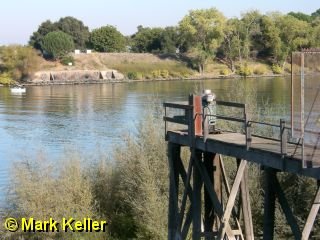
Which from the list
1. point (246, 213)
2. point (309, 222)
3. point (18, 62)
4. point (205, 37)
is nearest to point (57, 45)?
point (18, 62)

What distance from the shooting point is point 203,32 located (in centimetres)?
14088

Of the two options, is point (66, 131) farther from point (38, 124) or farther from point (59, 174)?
point (59, 174)

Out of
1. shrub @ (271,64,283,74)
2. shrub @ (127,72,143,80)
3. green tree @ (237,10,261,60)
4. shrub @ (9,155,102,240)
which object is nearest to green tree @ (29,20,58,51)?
shrub @ (127,72,143,80)

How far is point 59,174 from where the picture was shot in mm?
23656

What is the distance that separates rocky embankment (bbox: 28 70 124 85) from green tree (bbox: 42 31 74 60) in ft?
22.9

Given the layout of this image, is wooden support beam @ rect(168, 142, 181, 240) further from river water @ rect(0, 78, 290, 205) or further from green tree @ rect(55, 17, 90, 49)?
green tree @ rect(55, 17, 90, 49)

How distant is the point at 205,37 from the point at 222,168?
12832cm

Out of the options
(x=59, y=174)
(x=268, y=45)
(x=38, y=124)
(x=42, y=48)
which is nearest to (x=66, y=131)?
(x=38, y=124)

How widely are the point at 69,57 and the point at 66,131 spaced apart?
93479 millimetres

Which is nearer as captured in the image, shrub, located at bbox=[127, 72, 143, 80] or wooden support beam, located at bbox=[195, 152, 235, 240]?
wooden support beam, located at bbox=[195, 152, 235, 240]

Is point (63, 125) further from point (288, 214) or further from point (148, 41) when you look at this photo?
point (148, 41)

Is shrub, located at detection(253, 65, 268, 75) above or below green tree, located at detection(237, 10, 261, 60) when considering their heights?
below

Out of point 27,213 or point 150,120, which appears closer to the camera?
point 27,213

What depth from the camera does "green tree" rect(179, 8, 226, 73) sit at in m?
137
